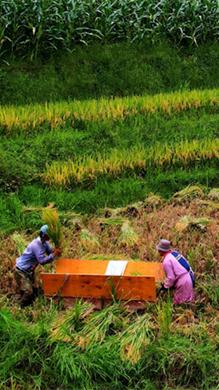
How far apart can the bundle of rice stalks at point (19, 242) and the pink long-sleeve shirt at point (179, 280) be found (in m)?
1.80

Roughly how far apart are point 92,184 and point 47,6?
5.89 metres

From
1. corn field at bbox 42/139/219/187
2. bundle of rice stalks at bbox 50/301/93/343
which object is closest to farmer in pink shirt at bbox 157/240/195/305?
bundle of rice stalks at bbox 50/301/93/343

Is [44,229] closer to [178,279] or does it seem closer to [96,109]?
[178,279]

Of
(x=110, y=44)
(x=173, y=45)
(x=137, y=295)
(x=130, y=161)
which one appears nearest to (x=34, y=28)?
(x=110, y=44)

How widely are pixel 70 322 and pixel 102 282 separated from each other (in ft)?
1.76

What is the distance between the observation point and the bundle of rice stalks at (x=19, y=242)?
734 centimetres

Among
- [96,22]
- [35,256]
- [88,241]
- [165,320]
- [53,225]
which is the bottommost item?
[88,241]

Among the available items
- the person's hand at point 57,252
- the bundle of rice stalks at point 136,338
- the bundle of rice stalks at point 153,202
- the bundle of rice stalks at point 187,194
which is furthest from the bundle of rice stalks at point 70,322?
the bundle of rice stalks at point 187,194

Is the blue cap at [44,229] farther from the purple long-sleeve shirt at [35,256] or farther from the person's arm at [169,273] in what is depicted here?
the person's arm at [169,273]

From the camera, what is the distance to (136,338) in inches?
224

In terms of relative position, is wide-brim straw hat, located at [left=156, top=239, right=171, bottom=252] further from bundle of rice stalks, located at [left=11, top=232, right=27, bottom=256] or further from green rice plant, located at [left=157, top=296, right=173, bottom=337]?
bundle of rice stalks, located at [left=11, top=232, right=27, bottom=256]

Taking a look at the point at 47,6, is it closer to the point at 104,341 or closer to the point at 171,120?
the point at 171,120

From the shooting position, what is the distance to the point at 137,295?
6203 mm

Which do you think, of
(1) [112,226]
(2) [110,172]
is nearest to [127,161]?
(2) [110,172]
